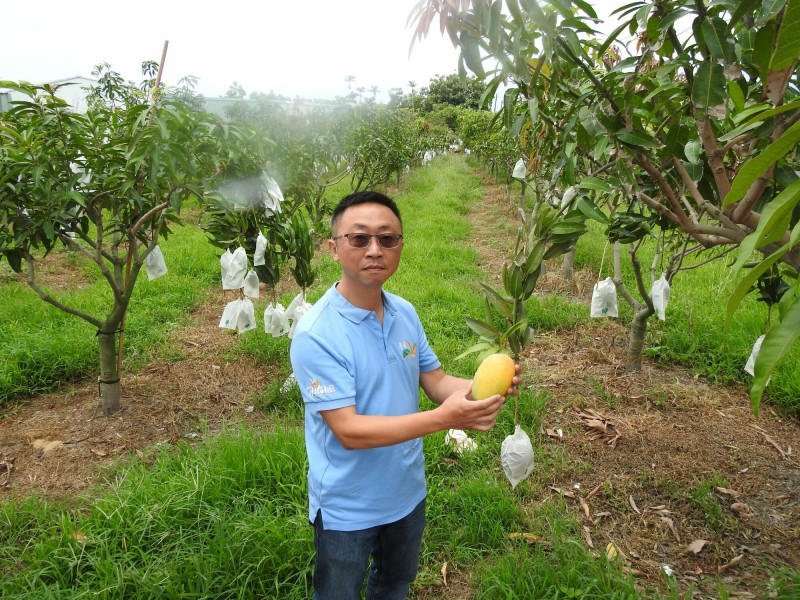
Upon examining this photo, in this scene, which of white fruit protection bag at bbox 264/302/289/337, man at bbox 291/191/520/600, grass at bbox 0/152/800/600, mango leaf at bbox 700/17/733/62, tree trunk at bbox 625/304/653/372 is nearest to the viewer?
mango leaf at bbox 700/17/733/62

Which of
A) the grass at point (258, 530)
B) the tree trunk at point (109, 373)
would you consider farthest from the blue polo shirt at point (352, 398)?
the tree trunk at point (109, 373)

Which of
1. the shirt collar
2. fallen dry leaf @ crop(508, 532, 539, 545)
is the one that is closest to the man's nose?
the shirt collar

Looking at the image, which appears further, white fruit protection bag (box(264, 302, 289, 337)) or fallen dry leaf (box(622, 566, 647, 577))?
white fruit protection bag (box(264, 302, 289, 337))

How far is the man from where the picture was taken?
3.84ft

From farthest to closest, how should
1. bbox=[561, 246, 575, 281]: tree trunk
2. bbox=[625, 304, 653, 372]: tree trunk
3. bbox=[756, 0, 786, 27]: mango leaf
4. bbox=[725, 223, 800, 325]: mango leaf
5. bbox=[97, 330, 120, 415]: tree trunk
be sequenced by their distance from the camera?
1. bbox=[561, 246, 575, 281]: tree trunk
2. bbox=[625, 304, 653, 372]: tree trunk
3. bbox=[97, 330, 120, 415]: tree trunk
4. bbox=[756, 0, 786, 27]: mango leaf
5. bbox=[725, 223, 800, 325]: mango leaf

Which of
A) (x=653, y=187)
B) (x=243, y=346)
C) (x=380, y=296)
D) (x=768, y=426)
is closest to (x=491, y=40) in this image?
(x=380, y=296)

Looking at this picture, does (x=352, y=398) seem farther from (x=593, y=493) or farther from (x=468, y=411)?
(x=593, y=493)

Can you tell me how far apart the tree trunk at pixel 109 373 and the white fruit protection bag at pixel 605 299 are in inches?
96.3

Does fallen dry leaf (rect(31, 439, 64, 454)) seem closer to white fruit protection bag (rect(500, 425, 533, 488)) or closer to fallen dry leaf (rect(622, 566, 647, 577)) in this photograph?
white fruit protection bag (rect(500, 425, 533, 488))

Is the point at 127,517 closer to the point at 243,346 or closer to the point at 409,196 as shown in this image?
the point at 243,346

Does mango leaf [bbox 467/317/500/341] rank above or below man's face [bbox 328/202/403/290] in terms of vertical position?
below

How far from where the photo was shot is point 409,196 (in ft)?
34.5

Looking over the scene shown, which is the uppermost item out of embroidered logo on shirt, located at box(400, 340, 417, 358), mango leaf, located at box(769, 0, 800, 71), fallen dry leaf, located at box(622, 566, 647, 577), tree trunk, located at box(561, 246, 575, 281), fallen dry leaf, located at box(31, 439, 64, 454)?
mango leaf, located at box(769, 0, 800, 71)

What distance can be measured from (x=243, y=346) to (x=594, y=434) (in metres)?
2.24
